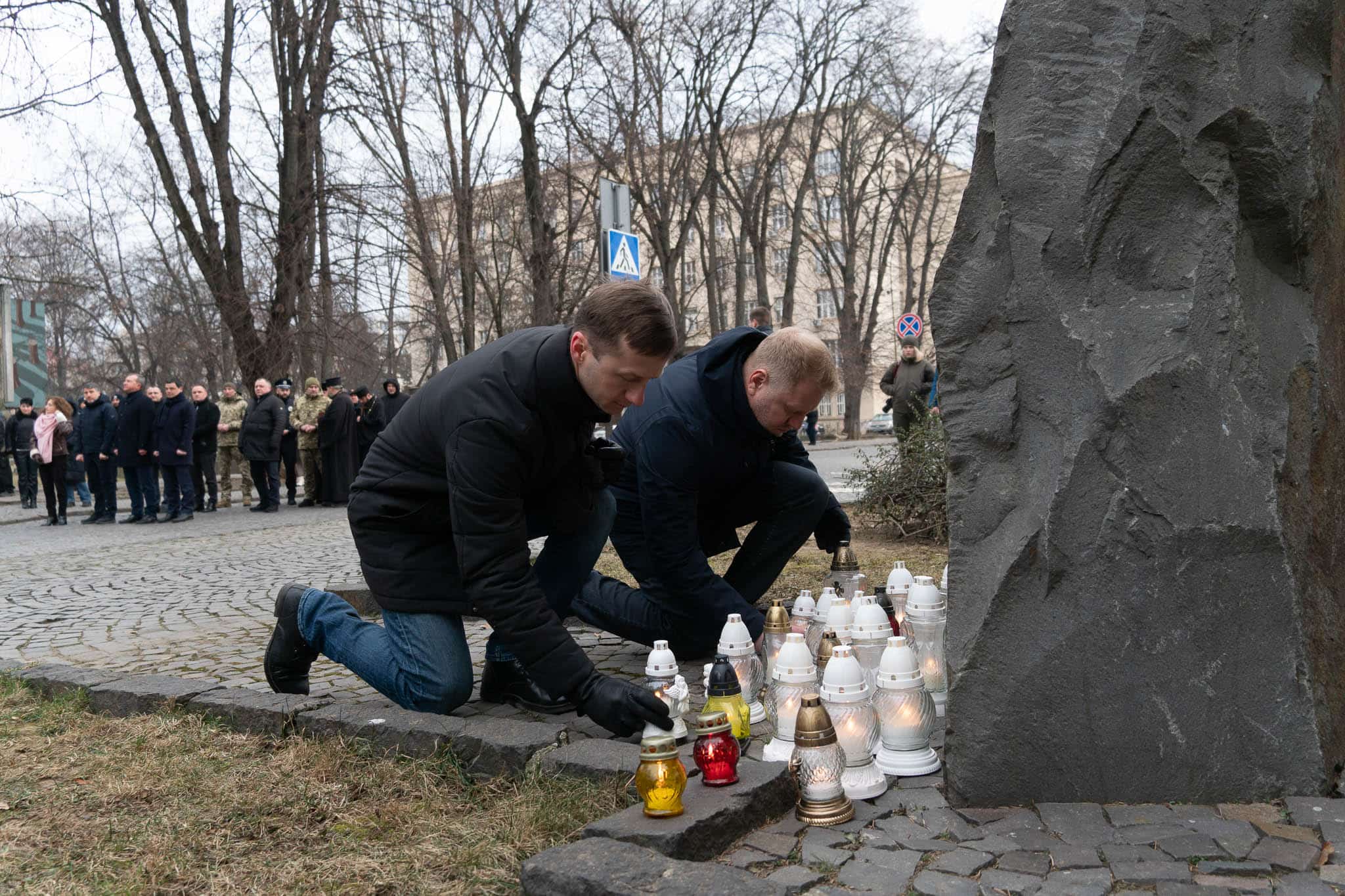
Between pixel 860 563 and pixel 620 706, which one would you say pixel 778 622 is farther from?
pixel 860 563

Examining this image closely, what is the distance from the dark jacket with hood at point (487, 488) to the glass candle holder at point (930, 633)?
3.94ft

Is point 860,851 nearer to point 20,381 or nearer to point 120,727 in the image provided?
point 120,727

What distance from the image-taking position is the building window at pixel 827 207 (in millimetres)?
37522

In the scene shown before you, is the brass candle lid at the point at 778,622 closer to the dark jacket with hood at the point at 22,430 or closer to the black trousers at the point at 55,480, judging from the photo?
the black trousers at the point at 55,480

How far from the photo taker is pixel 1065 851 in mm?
2459

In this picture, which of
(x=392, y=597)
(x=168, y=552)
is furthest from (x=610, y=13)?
(x=392, y=597)

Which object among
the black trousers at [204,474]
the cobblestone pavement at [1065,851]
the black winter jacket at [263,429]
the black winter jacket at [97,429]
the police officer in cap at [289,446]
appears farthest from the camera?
the police officer in cap at [289,446]

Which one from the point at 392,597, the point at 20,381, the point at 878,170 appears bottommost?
the point at 392,597

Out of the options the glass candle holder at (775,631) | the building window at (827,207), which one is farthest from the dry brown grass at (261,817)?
the building window at (827,207)

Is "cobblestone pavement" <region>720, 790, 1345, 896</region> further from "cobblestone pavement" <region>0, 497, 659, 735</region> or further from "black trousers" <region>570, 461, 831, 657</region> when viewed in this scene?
"black trousers" <region>570, 461, 831, 657</region>

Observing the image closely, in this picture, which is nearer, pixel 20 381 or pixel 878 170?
pixel 20 381

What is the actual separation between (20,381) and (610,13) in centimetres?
1283

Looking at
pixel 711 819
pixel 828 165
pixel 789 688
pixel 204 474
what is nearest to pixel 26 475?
pixel 204 474

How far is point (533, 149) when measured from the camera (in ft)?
70.0
